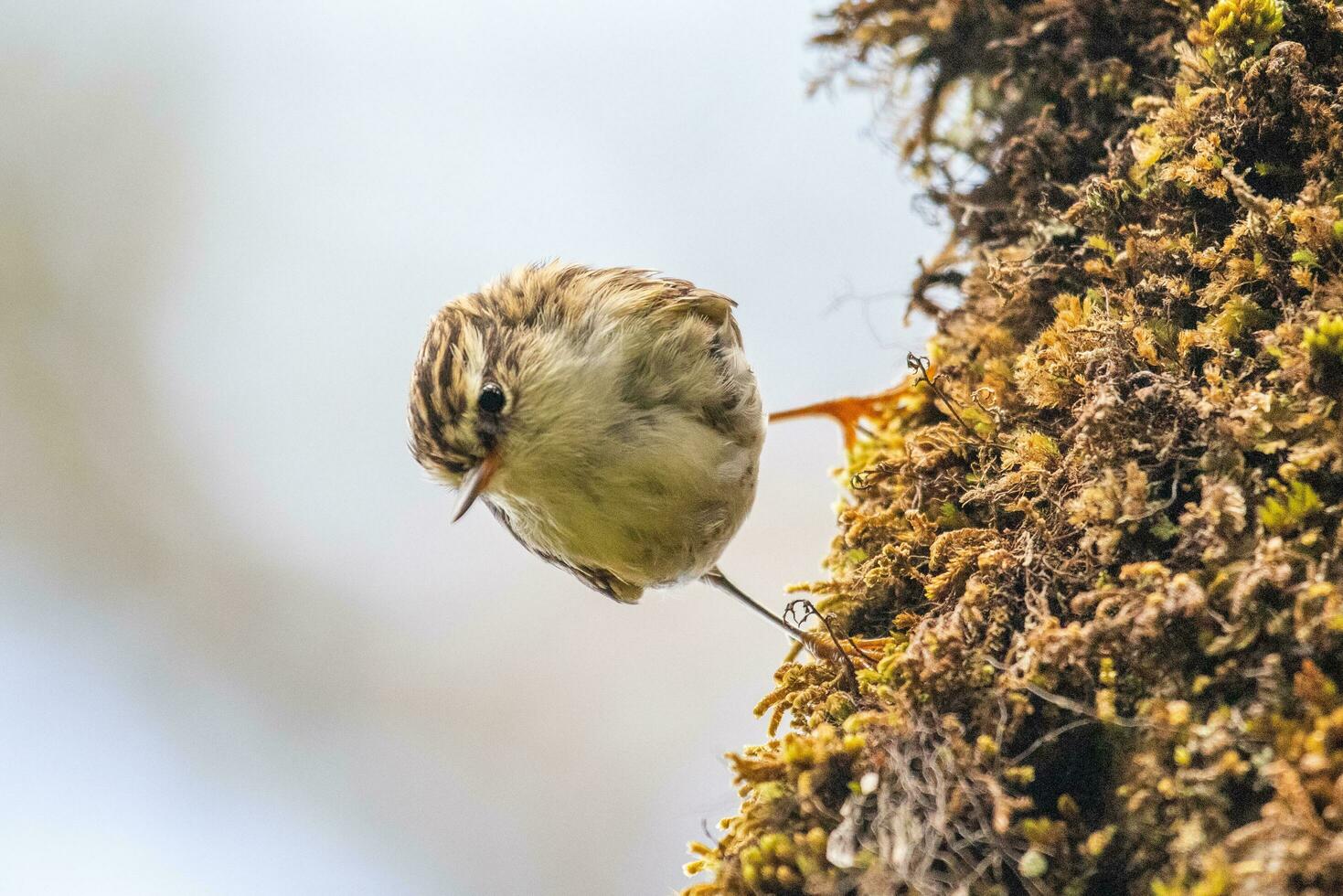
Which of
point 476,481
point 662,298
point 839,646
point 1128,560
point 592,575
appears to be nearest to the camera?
point 1128,560

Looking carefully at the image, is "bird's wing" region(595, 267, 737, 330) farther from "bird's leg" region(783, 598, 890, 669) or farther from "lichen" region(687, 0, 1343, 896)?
"bird's leg" region(783, 598, 890, 669)

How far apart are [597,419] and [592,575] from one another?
3.23 ft

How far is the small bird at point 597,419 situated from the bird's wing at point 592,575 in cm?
7

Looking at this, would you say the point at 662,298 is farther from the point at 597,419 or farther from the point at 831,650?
the point at 831,650

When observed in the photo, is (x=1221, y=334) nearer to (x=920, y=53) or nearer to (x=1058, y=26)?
(x=1058, y=26)

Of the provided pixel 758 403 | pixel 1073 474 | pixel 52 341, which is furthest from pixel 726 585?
pixel 52 341

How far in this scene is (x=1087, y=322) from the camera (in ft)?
7.97

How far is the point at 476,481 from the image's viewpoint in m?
3.25

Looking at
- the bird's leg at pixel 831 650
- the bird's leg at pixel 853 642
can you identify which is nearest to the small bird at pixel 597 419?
the bird's leg at pixel 831 650

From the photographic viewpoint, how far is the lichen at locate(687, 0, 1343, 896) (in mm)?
1560

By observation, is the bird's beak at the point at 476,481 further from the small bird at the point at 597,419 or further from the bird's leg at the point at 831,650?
the bird's leg at the point at 831,650

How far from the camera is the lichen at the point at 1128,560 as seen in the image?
1.56 m

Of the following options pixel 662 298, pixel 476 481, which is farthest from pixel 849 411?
pixel 476 481

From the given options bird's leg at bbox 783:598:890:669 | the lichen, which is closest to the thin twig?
the lichen
